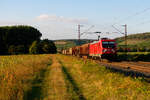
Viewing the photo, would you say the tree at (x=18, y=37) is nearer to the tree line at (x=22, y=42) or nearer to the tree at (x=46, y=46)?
the tree line at (x=22, y=42)

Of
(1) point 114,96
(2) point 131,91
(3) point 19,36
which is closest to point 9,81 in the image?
(1) point 114,96

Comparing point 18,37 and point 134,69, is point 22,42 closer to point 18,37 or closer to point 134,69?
point 18,37

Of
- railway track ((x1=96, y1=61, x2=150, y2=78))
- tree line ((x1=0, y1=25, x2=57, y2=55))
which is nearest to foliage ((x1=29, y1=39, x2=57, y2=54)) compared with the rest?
tree line ((x1=0, y1=25, x2=57, y2=55))

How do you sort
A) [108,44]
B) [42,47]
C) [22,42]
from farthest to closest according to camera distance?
[22,42] < [42,47] < [108,44]

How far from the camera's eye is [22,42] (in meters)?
98.4

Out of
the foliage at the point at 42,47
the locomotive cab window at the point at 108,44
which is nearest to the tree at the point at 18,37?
the foliage at the point at 42,47

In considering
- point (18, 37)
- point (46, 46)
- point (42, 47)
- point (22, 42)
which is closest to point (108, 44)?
point (42, 47)

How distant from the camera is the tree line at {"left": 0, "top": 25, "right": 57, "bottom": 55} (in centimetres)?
8944

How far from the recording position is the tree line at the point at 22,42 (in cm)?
8944

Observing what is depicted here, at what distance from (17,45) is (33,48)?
9.24 metres

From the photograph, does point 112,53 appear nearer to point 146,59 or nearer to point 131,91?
point 146,59

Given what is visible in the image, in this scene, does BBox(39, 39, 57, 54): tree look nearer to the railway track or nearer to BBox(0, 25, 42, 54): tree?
BBox(0, 25, 42, 54): tree

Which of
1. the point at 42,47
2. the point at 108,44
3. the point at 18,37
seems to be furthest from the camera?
the point at 18,37

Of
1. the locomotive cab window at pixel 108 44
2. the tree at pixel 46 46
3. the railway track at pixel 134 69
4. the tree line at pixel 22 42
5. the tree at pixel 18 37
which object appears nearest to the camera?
the railway track at pixel 134 69
